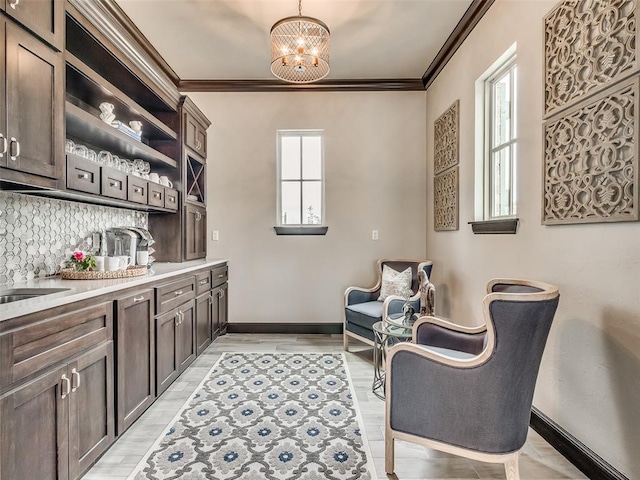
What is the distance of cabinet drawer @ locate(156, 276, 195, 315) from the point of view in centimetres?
237

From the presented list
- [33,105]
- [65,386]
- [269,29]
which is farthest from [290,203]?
[65,386]

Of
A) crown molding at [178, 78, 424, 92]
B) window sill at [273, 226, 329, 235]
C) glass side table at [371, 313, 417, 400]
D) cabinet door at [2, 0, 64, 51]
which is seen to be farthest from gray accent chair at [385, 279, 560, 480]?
crown molding at [178, 78, 424, 92]

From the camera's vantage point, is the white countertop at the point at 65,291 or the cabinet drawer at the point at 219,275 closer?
the white countertop at the point at 65,291

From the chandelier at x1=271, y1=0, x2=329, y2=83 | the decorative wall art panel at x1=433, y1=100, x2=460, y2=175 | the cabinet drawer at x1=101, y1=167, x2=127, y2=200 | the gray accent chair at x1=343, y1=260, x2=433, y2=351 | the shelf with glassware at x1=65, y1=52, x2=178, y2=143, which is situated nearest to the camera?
the shelf with glassware at x1=65, y1=52, x2=178, y2=143

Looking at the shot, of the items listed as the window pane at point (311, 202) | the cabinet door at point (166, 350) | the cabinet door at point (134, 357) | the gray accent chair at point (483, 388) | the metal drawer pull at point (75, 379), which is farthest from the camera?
the window pane at point (311, 202)

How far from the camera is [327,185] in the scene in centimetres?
403

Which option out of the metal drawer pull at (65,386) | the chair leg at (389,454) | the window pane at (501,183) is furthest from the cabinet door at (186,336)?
the window pane at (501,183)

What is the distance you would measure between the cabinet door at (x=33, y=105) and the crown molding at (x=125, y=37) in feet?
1.48

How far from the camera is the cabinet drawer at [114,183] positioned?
2.22m

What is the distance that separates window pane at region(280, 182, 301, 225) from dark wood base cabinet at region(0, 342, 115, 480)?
252 cm

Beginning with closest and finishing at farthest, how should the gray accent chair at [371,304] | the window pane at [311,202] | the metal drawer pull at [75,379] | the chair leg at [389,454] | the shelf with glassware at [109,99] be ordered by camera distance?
the metal drawer pull at [75,379], the chair leg at [389,454], the shelf with glassware at [109,99], the gray accent chair at [371,304], the window pane at [311,202]

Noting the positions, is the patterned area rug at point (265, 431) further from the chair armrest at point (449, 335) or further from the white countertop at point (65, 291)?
the white countertop at point (65, 291)

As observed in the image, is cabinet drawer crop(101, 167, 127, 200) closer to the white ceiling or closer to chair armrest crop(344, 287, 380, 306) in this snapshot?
the white ceiling

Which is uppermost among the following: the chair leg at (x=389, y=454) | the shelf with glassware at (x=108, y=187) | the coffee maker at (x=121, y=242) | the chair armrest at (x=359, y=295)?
the shelf with glassware at (x=108, y=187)
